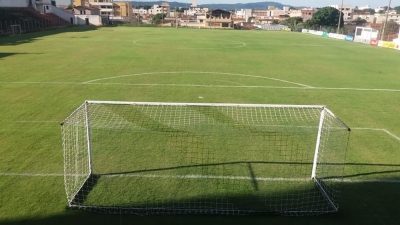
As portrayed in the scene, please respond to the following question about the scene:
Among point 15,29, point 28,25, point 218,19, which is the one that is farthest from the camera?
point 218,19

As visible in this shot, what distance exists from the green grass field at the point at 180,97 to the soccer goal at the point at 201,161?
361mm

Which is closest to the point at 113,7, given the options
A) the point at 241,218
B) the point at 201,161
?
the point at 201,161

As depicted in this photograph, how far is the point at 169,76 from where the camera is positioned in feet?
64.4

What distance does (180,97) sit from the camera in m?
15.0

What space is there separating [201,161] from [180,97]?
6.45 m

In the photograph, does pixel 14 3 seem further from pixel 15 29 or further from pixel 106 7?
pixel 106 7

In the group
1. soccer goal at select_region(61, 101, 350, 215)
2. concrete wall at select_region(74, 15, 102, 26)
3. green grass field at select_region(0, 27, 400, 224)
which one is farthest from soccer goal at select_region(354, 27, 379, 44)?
concrete wall at select_region(74, 15, 102, 26)

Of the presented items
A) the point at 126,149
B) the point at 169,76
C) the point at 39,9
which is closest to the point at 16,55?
the point at 169,76

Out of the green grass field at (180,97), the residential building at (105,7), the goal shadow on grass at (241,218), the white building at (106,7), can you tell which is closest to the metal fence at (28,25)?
the green grass field at (180,97)

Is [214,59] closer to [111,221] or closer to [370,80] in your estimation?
[370,80]

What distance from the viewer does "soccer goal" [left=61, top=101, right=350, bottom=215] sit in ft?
23.0

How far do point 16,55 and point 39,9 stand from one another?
59313 mm

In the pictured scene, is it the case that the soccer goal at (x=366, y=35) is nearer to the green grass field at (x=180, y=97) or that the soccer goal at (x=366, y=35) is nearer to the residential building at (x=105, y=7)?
the green grass field at (x=180, y=97)

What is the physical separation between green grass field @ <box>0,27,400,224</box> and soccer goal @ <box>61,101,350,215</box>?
1.19 feet
